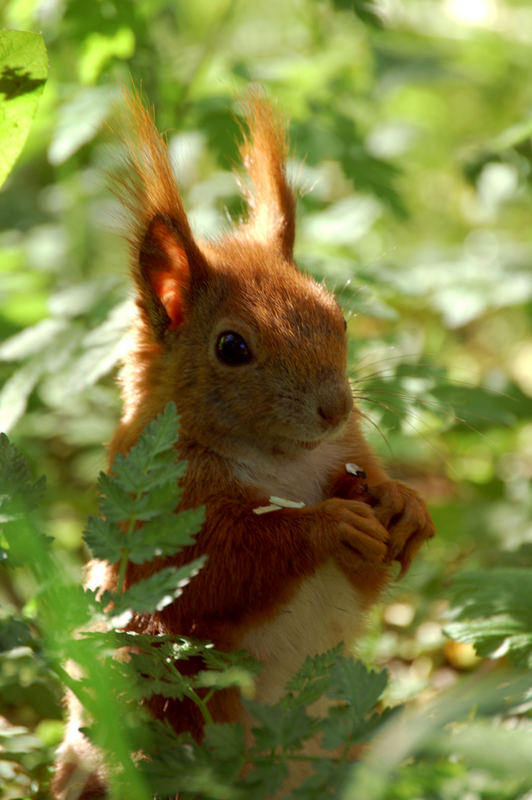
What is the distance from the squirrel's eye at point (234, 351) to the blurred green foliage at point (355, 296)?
1.34 feet

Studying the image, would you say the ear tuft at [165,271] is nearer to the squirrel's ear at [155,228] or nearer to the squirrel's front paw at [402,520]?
the squirrel's ear at [155,228]

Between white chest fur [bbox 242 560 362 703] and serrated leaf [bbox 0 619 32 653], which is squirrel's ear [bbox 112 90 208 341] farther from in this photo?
serrated leaf [bbox 0 619 32 653]

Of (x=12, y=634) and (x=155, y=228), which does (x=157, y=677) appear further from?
(x=155, y=228)

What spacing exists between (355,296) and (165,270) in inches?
28.8

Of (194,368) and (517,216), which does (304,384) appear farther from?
(517,216)

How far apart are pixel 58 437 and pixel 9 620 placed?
2450 mm

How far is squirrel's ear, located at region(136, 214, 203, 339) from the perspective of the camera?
2090 mm

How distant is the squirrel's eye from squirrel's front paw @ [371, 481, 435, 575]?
1.31ft

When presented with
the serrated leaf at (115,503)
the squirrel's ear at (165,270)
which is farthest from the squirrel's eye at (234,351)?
the serrated leaf at (115,503)

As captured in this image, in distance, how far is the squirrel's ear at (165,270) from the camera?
82.3 inches

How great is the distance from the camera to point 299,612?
1843mm

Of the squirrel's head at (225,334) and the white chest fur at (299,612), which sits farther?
the squirrel's head at (225,334)

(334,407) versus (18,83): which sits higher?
(18,83)

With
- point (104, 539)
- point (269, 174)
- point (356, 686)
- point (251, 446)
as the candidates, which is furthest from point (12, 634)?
point (269, 174)
